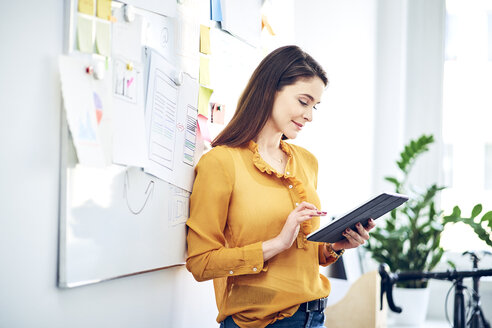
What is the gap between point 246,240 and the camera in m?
1.37

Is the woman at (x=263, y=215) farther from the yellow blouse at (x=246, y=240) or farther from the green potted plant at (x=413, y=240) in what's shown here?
the green potted plant at (x=413, y=240)

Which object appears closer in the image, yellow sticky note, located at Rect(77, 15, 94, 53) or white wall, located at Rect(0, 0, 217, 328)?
white wall, located at Rect(0, 0, 217, 328)

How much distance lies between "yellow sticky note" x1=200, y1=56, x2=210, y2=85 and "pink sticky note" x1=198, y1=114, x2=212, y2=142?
10 centimetres

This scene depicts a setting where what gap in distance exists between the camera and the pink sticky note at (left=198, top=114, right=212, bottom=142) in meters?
1.54

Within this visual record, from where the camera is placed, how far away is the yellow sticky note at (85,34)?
1.08 metres

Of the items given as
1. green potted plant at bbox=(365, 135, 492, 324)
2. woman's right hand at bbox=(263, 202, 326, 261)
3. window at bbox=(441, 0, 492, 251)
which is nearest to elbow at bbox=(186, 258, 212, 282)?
woman's right hand at bbox=(263, 202, 326, 261)

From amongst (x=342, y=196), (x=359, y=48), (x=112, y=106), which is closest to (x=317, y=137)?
(x=342, y=196)

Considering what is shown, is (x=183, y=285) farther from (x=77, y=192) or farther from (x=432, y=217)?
(x=432, y=217)

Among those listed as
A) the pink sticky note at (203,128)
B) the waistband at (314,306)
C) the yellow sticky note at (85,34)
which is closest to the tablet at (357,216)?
the waistband at (314,306)

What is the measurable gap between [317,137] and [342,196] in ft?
1.35

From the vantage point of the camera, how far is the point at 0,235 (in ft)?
3.06

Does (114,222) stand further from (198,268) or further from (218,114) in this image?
(218,114)

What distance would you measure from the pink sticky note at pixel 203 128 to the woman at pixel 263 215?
0.26 ft

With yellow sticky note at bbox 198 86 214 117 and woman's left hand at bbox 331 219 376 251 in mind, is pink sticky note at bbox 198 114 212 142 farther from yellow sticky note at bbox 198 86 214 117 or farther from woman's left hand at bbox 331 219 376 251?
woman's left hand at bbox 331 219 376 251
